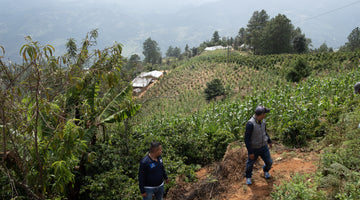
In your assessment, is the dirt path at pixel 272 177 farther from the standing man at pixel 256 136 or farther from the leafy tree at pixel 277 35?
the leafy tree at pixel 277 35

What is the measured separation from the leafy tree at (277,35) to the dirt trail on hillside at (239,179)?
3447 cm

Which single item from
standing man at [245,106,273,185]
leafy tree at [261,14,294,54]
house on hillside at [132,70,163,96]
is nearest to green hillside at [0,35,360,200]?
standing man at [245,106,273,185]

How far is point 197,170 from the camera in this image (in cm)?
572

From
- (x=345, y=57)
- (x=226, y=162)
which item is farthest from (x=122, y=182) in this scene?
(x=345, y=57)

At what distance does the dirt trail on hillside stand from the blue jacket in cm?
115

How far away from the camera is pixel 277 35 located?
117ft

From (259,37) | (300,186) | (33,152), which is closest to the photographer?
(300,186)

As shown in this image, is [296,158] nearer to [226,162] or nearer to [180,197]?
[226,162]

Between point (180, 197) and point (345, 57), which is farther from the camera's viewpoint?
point (345, 57)

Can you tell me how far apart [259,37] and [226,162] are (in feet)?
126

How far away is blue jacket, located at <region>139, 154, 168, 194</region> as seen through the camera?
127 inches

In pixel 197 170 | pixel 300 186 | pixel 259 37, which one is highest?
pixel 259 37

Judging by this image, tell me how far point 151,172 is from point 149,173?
0.11 ft

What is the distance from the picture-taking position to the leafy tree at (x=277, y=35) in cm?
3431
